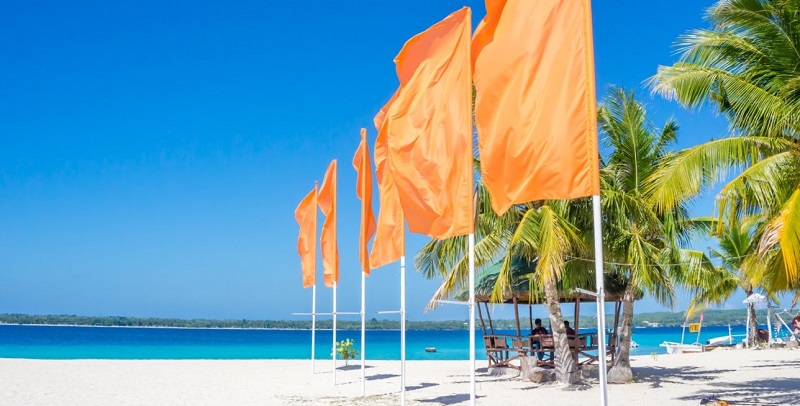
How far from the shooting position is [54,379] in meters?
19.4

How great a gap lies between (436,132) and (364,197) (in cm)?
489

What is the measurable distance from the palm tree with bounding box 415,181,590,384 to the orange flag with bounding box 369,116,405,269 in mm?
2822

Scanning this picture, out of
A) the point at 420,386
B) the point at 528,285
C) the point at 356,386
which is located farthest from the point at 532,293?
the point at 356,386

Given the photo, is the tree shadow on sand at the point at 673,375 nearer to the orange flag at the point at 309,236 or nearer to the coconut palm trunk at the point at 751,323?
the orange flag at the point at 309,236

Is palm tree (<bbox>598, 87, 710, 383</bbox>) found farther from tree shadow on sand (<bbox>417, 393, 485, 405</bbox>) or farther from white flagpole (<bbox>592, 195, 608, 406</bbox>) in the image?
white flagpole (<bbox>592, 195, 608, 406</bbox>)

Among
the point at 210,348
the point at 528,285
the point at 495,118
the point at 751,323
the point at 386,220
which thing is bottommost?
the point at 210,348

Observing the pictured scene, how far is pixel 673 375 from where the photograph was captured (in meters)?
18.9

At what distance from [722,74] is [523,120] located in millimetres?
6636

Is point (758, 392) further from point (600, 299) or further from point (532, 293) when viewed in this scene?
point (600, 299)

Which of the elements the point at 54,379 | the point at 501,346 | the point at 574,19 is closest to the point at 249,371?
the point at 54,379

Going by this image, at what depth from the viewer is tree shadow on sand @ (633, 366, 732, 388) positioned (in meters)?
17.2

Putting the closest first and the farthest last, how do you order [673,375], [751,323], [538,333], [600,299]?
[600,299], [538,333], [673,375], [751,323]

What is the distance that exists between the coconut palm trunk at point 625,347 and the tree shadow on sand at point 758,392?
176 cm

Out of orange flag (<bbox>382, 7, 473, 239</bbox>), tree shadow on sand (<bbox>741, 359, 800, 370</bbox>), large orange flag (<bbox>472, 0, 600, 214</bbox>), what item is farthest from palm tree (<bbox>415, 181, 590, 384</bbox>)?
tree shadow on sand (<bbox>741, 359, 800, 370</bbox>)
